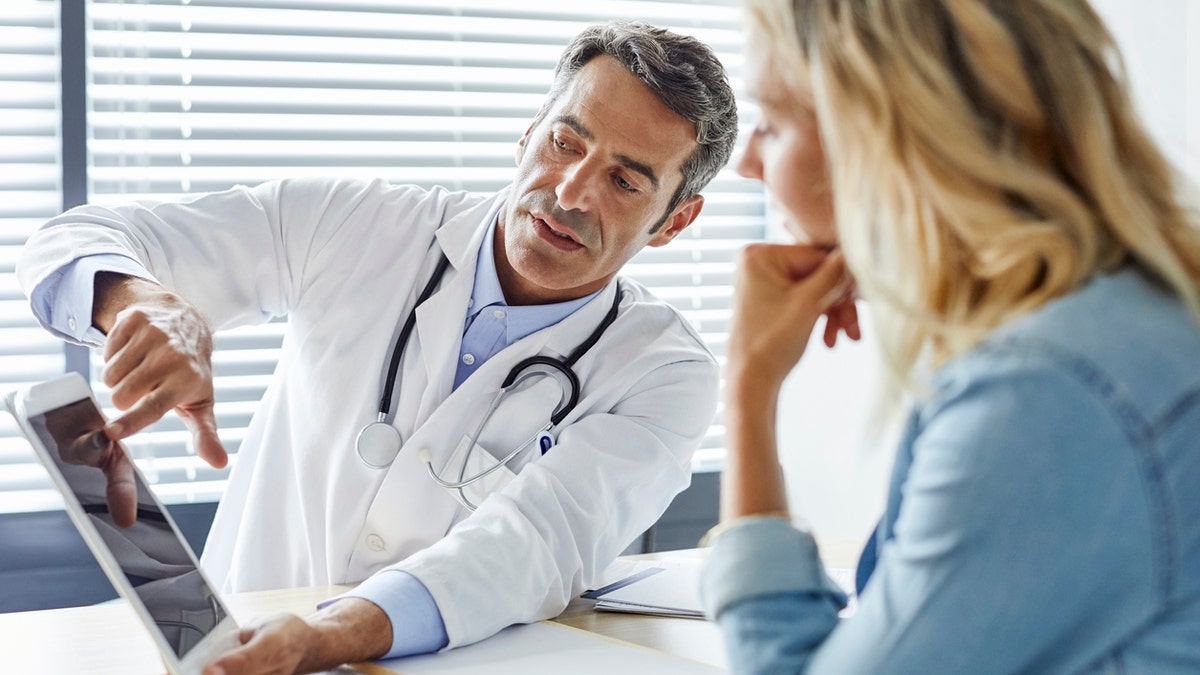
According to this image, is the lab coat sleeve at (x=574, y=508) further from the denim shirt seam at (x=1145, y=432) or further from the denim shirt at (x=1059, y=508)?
the denim shirt seam at (x=1145, y=432)

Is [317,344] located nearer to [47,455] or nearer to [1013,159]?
[47,455]

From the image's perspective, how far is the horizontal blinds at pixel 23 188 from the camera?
2344mm

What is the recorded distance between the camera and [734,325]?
35.8 inches

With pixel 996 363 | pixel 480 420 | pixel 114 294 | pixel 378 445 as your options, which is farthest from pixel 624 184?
pixel 996 363

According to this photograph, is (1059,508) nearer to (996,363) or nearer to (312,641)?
(996,363)

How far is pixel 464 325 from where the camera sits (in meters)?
1.70

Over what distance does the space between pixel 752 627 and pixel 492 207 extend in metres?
1.18

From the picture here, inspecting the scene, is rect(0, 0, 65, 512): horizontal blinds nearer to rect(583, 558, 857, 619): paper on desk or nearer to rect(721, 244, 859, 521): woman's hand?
rect(583, 558, 857, 619): paper on desk

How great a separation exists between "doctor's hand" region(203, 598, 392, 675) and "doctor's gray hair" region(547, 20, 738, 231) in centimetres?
94

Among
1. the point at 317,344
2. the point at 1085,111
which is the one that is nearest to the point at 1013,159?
the point at 1085,111

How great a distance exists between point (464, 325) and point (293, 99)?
117cm

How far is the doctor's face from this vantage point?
5.55 ft

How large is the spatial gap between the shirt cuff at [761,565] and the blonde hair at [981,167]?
14 centimetres

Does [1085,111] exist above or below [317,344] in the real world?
above
